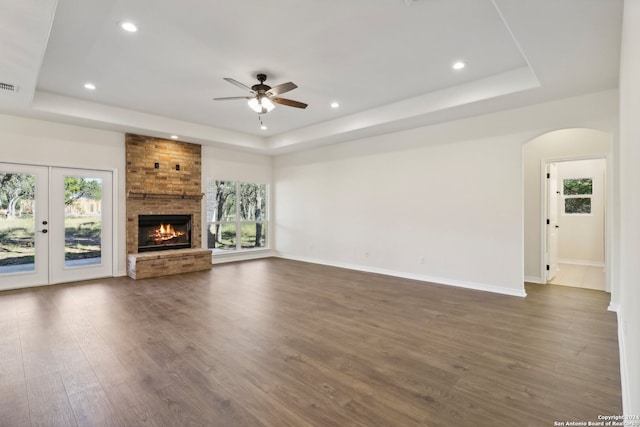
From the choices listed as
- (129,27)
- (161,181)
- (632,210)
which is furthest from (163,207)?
(632,210)

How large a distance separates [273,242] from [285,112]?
4.19 metres

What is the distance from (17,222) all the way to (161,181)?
2.38m

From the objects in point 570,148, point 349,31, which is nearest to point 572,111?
point 570,148

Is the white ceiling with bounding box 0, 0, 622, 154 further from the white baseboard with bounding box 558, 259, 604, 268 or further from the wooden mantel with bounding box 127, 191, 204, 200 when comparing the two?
the white baseboard with bounding box 558, 259, 604, 268

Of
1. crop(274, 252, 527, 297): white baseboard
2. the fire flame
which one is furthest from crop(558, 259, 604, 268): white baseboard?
the fire flame

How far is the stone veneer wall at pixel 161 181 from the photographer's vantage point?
6301 mm

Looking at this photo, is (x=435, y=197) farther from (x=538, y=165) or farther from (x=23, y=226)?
(x=23, y=226)

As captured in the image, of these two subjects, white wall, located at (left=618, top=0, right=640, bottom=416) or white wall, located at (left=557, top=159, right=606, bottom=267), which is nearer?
white wall, located at (left=618, top=0, right=640, bottom=416)

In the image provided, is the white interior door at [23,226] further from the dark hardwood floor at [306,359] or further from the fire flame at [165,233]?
the fire flame at [165,233]

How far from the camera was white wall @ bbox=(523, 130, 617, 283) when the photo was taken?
5242mm

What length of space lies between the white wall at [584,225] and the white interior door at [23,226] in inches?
416

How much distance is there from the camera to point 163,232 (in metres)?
6.92

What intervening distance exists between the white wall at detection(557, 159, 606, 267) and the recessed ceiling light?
8.39 meters

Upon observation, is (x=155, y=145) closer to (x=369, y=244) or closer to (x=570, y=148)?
(x=369, y=244)
